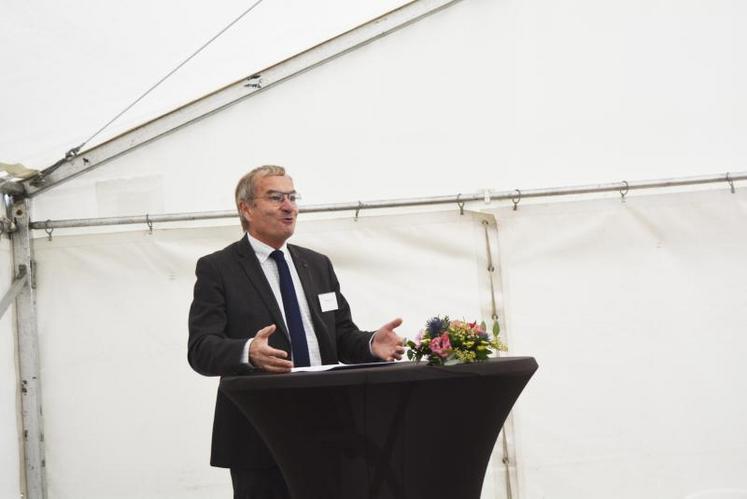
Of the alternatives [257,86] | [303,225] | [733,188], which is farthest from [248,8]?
[733,188]

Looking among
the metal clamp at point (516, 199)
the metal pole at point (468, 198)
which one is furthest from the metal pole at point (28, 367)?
the metal clamp at point (516, 199)

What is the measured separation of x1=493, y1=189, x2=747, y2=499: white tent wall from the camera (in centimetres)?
364

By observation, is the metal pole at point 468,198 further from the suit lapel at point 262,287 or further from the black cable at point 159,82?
the suit lapel at point 262,287

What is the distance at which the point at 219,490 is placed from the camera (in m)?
3.67

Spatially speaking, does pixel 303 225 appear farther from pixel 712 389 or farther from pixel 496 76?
pixel 712 389

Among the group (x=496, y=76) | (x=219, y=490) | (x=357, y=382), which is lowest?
(x=219, y=490)

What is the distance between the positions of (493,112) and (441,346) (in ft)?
7.04

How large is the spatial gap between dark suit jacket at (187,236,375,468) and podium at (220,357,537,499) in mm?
321

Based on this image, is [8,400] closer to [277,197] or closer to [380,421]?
[277,197]

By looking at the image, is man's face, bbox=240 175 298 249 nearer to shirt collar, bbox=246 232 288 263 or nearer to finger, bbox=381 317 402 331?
shirt collar, bbox=246 232 288 263

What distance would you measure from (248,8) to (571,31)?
4.65 ft

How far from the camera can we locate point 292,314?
241 centimetres

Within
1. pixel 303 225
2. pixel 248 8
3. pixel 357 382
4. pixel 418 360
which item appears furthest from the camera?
pixel 303 225

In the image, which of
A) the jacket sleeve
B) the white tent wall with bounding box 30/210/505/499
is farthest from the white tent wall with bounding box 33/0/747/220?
the jacket sleeve
